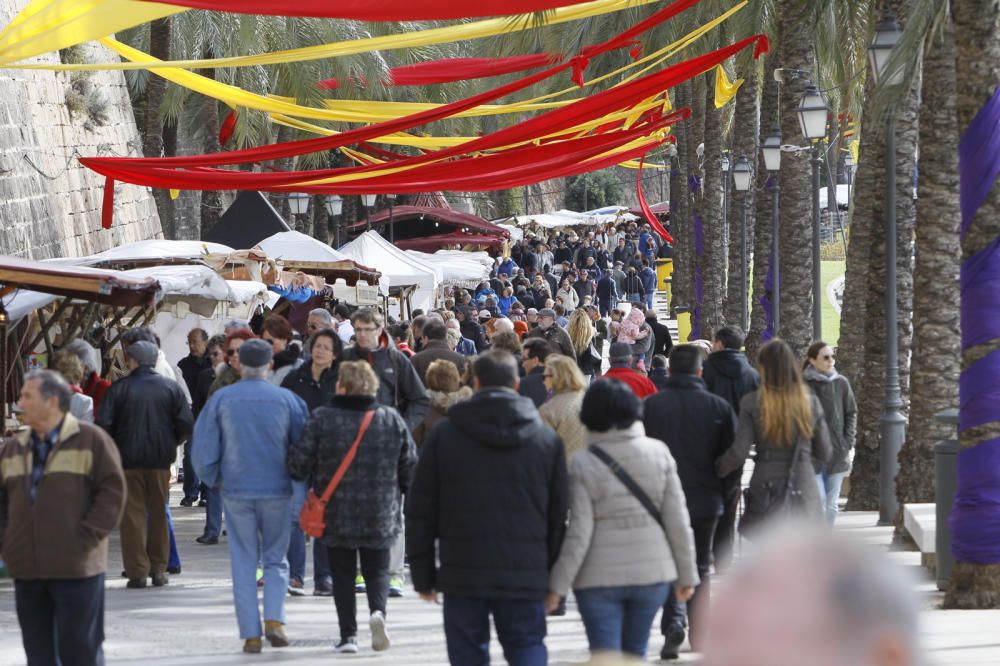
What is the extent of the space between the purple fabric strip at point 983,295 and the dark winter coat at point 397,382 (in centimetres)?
358

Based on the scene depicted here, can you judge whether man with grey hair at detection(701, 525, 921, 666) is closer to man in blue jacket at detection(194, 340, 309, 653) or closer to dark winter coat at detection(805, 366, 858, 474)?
man in blue jacket at detection(194, 340, 309, 653)

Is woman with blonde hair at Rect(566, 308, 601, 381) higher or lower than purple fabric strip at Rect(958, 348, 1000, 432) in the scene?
higher

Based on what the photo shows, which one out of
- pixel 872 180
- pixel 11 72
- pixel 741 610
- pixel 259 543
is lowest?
pixel 259 543

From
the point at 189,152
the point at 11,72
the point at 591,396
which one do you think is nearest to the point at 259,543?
the point at 591,396

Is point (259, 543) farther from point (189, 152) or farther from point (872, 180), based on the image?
point (189, 152)

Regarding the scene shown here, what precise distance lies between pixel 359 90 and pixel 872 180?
12.2 meters

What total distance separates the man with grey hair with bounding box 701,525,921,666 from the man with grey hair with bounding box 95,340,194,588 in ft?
30.8

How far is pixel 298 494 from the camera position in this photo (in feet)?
33.4

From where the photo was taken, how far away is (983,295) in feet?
29.1

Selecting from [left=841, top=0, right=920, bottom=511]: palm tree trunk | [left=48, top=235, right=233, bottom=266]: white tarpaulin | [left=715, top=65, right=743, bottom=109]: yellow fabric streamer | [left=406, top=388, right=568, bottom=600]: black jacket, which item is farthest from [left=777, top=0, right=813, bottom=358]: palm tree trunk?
[left=406, top=388, right=568, bottom=600]: black jacket

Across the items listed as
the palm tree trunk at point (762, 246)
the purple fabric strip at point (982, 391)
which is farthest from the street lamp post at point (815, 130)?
→ the purple fabric strip at point (982, 391)

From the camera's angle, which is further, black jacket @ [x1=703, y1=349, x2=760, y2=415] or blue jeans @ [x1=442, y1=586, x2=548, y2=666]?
black jacket @ [x1=703, y1=349, x2=760, y2=415]

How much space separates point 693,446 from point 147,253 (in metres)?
10.5

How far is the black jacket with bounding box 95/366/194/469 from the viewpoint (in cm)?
1055
